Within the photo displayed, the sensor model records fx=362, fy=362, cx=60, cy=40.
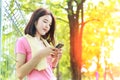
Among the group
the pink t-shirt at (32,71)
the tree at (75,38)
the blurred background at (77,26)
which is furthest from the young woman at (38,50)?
the tree at (75,38)

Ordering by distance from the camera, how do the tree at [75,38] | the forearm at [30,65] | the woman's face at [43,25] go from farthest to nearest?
1. the tree at [75,38]
2. the woman's face at [43,25]
3. the forearm at [30,65]

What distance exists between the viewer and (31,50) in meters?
1.77

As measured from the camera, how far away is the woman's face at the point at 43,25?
1.80 meters

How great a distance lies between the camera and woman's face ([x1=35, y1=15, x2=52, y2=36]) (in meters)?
1.80

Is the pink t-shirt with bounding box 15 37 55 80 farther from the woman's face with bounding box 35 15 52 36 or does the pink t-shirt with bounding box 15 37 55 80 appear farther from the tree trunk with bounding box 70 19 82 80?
the tree trunk with bounding box 70 19 82 80

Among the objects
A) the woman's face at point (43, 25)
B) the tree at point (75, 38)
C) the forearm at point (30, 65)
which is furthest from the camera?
the tree at point (75, 38)

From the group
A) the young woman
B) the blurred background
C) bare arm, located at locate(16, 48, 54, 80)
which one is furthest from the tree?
bare arm, located at locate(16, 48, 54, 80)

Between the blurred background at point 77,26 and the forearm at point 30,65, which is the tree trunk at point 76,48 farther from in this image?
the forearm at point 30,65

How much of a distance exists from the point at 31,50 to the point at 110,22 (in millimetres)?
9671

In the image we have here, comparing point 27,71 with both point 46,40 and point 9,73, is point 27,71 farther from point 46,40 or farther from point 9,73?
point 9,73

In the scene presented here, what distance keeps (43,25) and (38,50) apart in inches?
5.3

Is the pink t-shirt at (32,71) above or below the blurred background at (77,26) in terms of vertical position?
above

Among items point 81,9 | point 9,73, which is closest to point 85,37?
point 81,9

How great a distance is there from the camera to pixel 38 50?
1.76 metres
